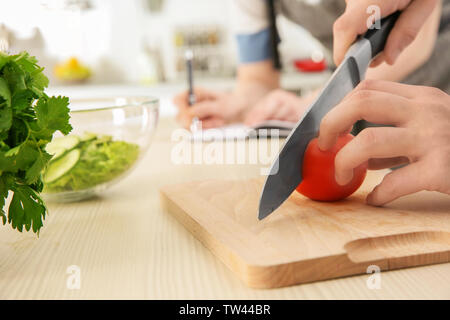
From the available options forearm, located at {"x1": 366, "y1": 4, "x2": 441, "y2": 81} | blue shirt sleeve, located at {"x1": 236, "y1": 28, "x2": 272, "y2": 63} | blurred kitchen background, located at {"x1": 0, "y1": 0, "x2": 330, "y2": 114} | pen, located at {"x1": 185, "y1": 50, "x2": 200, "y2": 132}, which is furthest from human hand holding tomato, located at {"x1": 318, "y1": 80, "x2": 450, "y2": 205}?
blurred kitchen background, located at {"x1": 0, "y1": 0, "x2": 330, "y2": 114}

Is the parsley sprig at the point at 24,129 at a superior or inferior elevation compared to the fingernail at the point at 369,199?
superior

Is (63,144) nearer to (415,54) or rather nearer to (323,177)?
(323,177)

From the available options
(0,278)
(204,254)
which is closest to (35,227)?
(0,278)

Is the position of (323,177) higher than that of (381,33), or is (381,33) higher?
(381,33)

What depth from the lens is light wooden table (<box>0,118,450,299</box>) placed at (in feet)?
1.59

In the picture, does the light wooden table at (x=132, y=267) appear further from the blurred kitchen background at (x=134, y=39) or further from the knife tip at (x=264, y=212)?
the blurred kitchen background at (x=134, y=39)

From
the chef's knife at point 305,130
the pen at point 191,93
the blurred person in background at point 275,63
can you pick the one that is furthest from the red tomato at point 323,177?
the pen at point 191,93

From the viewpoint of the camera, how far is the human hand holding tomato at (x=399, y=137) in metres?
0.63

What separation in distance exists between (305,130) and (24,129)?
1.12 feet

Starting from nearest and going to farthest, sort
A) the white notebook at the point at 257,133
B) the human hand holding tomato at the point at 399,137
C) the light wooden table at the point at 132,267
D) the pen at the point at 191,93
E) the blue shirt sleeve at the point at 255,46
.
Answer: the light wooden table at the point at 132,267 < the human hand holding tomato at the point at 399,137 < the white notebook at the point at 257,133 < the pen at the point at 191,93 < the blue shirt sleeve at the point at 255,46

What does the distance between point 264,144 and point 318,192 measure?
2.04 feet

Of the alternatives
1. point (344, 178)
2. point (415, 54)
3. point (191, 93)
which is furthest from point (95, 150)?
point (415, 54)

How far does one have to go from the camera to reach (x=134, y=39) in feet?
14.4

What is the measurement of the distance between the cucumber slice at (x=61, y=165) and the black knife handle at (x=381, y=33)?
464mm
